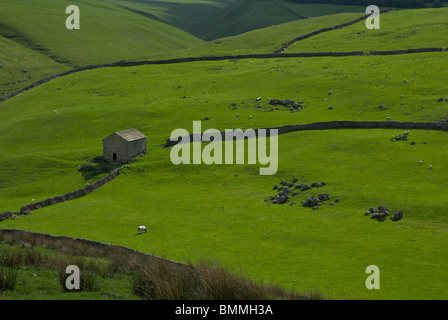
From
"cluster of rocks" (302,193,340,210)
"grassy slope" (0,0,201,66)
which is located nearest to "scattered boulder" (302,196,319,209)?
"cluster of rocks" (302,193,340,210)

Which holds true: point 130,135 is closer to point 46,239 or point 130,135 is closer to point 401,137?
point 46,239

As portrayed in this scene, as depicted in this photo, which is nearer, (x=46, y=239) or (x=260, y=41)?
(x=46, y=239)

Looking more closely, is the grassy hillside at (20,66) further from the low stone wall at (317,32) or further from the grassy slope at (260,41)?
the low stone wall at (317,32)

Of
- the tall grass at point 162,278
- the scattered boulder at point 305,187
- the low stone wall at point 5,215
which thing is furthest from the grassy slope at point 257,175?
the tall grass at point 162,278

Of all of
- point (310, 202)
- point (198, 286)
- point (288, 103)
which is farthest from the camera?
point (288, 103)

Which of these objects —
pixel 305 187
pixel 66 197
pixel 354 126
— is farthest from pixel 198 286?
pixel 354 126

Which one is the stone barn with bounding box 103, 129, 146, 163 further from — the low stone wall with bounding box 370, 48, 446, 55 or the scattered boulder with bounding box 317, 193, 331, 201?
the low stone wall with bounding box 370, 48, 446, 55
